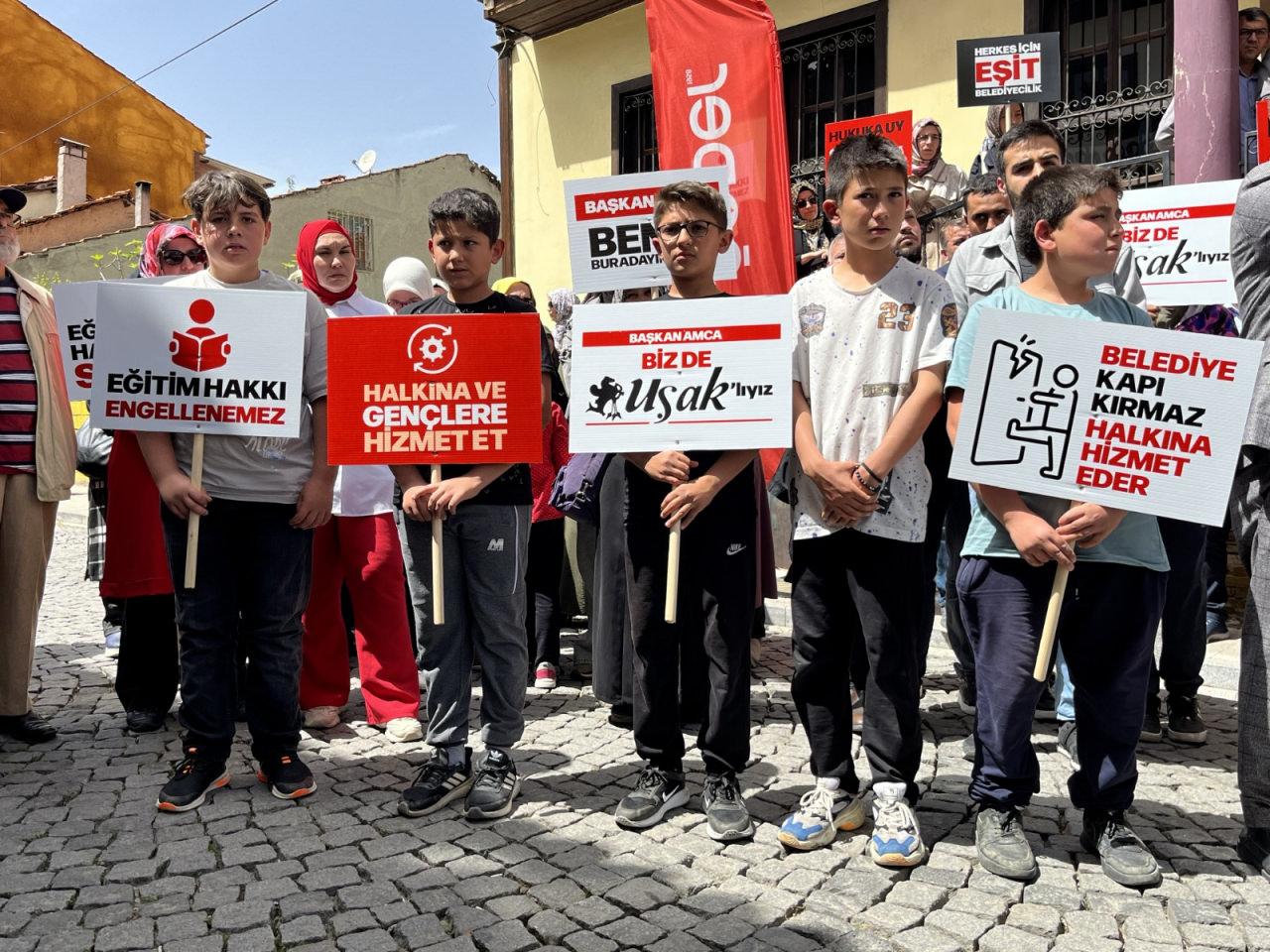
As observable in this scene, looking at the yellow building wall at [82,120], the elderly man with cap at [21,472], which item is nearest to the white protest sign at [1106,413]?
the elderly man with cap at [21,472]

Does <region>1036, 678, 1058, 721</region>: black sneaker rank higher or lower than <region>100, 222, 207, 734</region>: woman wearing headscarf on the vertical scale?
lower

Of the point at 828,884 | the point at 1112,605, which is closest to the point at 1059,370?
the point at 1112,605

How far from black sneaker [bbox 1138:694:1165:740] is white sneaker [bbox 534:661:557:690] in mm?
2786

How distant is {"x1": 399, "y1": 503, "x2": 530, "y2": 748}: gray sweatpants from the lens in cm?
353

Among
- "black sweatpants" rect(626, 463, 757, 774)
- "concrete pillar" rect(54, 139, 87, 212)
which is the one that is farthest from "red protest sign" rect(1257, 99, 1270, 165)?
"concrete pillar" rect(54, 139, 87, 212)

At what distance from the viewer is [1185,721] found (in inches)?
164

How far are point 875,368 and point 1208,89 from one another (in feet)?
12.9

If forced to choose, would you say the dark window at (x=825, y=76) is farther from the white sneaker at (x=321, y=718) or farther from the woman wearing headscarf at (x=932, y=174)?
the white sneaker at (x=321, y=718)

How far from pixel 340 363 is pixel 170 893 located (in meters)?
1.69

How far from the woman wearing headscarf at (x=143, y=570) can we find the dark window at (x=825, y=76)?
7580 millimetres

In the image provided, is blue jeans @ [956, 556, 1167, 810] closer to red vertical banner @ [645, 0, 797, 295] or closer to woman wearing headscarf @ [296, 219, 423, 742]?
woman wearing headscarf @ [296, 219, 423, 742]

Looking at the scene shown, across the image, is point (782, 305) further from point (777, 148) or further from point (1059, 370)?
point (777, 148)

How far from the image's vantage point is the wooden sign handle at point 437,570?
10.9ft

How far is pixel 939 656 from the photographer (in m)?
5.86
